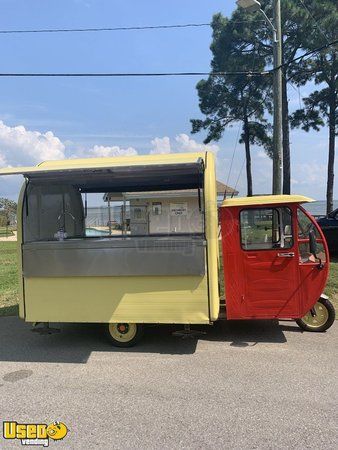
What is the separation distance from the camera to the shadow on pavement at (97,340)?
17.6 ft

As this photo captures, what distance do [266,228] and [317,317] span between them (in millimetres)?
1544

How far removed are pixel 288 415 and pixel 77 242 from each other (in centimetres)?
315

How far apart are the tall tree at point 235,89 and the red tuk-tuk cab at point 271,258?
2002cm

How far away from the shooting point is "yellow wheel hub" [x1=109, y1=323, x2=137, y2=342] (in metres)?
5.53

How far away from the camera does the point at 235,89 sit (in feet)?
84.0

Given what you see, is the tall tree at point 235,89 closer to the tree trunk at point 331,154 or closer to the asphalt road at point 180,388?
the tree trunk at point 331,154

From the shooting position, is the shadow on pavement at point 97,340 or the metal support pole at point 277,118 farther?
the metal support pole at point 277,118

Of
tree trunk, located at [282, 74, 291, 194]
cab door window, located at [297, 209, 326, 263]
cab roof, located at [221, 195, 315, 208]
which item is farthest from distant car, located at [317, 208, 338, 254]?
tree trunk, located at [282, 74, 291, 194]

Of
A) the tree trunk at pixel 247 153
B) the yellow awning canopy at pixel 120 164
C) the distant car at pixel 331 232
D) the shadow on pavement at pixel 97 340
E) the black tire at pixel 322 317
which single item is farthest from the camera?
the tree trunk at pixel 247 153

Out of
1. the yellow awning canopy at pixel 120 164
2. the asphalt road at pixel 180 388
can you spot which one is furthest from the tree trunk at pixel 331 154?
the yellow awning canopy at pixel 120 164

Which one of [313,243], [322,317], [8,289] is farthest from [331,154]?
[313,243]

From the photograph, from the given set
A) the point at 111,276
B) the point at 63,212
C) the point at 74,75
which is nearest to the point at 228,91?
the point at 74,75

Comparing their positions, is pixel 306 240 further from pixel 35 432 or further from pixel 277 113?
pixel 277 113

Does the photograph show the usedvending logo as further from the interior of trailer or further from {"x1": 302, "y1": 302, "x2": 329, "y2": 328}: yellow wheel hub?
{"x1": 302, "y1": 302, "x2": 329, "y2": 328}: yellow wheel hub
